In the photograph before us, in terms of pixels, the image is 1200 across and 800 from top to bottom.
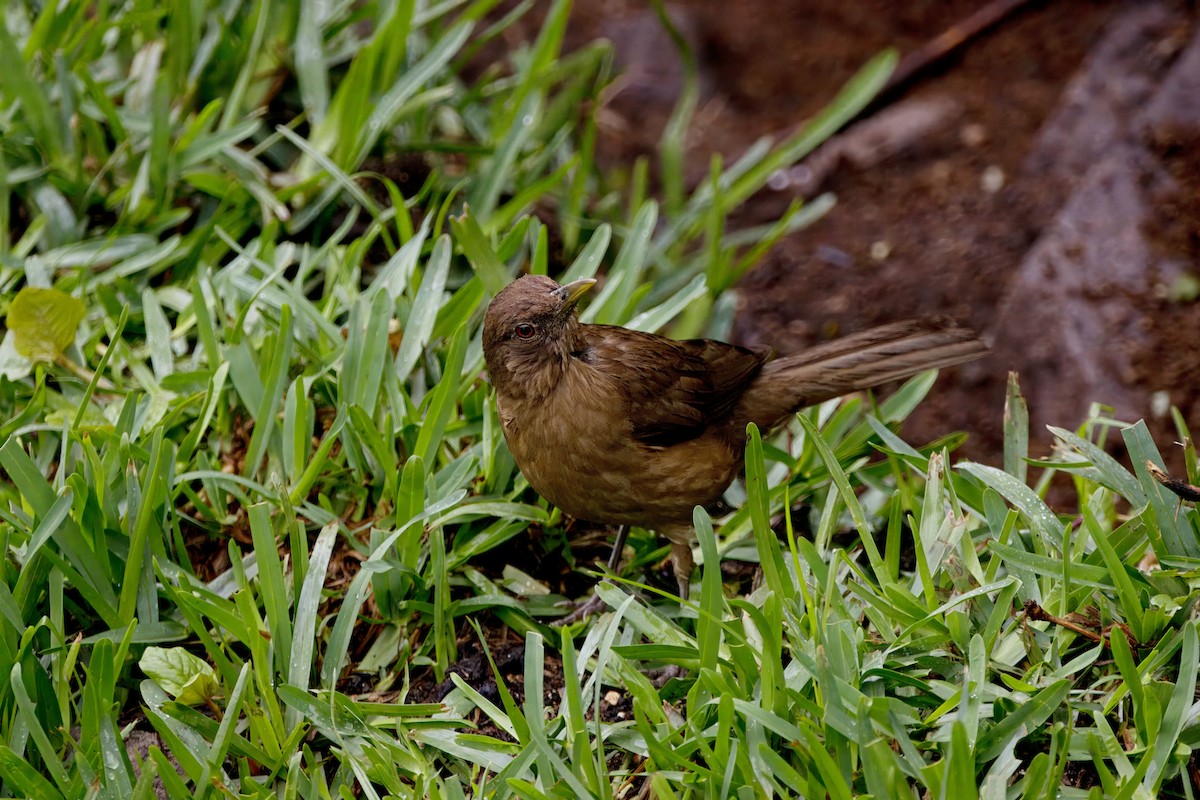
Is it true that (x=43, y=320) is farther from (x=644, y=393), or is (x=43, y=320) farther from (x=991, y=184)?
(x=991, y=184)

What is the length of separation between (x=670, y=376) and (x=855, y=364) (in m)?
0.65

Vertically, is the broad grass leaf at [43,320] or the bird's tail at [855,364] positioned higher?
the broad grass leaf at [43,320]

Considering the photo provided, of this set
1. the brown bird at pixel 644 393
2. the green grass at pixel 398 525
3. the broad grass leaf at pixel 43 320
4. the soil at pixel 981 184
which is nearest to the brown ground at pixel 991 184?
the soil at pixel 981 184

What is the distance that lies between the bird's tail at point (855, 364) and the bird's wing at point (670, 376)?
0.24ft

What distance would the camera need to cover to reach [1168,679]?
303 centimetres

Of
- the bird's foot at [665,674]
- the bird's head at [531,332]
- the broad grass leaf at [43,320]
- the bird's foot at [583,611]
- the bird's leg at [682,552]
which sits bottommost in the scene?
the bird's foot at [665,674]

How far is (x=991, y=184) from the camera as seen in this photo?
6.33 metres

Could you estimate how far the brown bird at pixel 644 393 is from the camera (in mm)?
3695

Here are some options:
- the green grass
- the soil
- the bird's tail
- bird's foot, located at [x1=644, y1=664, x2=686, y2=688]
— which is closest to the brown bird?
the bird's tail

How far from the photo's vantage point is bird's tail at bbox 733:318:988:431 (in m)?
4.04

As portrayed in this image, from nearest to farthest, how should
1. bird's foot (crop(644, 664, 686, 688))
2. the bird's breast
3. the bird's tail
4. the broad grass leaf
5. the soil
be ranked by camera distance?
bird's foot (crop(644, 664, 686, 688))
the bird's breast
the bird's tail
the broad grass leaf
the soil

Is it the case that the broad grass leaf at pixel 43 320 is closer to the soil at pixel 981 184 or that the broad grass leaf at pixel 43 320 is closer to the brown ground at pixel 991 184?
the soil at pixel 981 184

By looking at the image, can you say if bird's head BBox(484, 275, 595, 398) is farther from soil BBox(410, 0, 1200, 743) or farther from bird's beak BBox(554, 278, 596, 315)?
soil BBox(410, 0, 1200, 743)

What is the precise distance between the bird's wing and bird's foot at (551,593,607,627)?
547 mm
